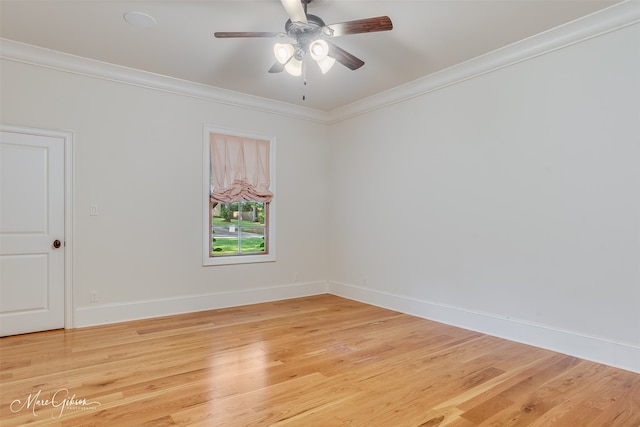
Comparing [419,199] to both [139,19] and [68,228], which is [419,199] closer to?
[139,19]

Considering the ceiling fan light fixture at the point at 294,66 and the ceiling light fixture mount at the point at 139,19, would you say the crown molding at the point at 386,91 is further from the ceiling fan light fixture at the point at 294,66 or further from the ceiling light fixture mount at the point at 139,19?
the ceiling fan light fixture at the point at 294,66

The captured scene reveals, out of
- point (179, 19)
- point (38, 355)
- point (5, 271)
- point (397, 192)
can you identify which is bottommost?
point (38, 355)

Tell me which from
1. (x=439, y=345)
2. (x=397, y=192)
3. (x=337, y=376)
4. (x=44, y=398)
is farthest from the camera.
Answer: (x=397, y=192)

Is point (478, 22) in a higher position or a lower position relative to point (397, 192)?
higher

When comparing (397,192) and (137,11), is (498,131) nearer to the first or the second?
(397,192)

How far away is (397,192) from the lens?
4738mm

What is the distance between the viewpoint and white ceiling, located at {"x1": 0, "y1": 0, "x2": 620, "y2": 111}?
2.87 metres

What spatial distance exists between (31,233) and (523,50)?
5166 mm

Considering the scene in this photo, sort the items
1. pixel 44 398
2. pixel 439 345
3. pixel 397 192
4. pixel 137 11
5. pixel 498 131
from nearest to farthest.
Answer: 1. pixel 44 398
2. pixel 137 11
3. pixel 439 345
4. pixel 498 131
5. pixel 397 192

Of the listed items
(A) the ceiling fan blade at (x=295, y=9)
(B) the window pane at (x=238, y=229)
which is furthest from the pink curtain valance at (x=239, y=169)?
(A) the ceiling fan blade at (x=295, y=9)

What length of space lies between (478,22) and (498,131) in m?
1.09

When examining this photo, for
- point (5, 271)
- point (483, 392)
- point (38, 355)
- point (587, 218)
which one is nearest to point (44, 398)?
point (38, 355)

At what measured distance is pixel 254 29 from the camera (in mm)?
3234

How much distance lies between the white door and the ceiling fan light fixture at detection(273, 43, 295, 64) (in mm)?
2609
